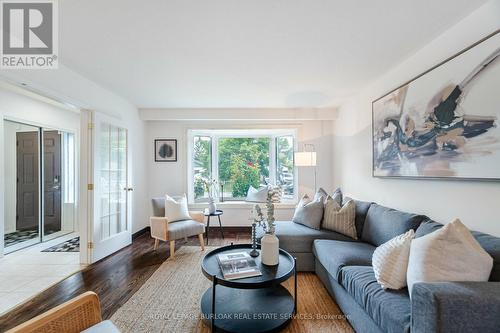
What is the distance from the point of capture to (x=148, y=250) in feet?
11.4

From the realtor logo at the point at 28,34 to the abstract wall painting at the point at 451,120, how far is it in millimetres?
3004

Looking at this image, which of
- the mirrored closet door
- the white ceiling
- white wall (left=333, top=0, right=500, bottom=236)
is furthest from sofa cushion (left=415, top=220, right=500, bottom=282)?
the mirrored closet door

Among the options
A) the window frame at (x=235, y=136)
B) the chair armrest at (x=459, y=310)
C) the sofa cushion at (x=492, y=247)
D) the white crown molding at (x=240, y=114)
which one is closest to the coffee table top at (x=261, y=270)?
the chair armrest at (x=459, y=310)

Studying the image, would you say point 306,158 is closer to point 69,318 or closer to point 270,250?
point 270,250

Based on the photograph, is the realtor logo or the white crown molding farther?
the white crown molding

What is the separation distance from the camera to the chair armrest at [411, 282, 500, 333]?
1031mm

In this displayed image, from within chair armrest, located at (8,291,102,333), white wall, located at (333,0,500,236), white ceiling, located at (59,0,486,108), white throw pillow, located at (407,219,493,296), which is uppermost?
white ceiling, located at (59,0,486,108)

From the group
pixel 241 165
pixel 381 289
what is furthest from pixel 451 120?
pixel 241 165

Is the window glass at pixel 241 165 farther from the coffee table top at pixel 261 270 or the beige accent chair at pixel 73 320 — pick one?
the beige accent chair at pixel 73 320

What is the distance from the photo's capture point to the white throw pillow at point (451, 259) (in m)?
1.23

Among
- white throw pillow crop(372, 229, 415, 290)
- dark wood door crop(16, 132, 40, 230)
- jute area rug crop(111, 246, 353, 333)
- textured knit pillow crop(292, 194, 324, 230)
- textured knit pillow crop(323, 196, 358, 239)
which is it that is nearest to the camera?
white throw pillow crop(372, 229, 415, 290)

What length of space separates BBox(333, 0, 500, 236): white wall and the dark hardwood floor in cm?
251

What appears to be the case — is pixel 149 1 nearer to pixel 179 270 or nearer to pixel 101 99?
pixel 101 99

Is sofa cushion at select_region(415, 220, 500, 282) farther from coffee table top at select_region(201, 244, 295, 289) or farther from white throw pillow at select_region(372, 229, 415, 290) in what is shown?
coffee table top at select_region(201, 244, 295, 289)
